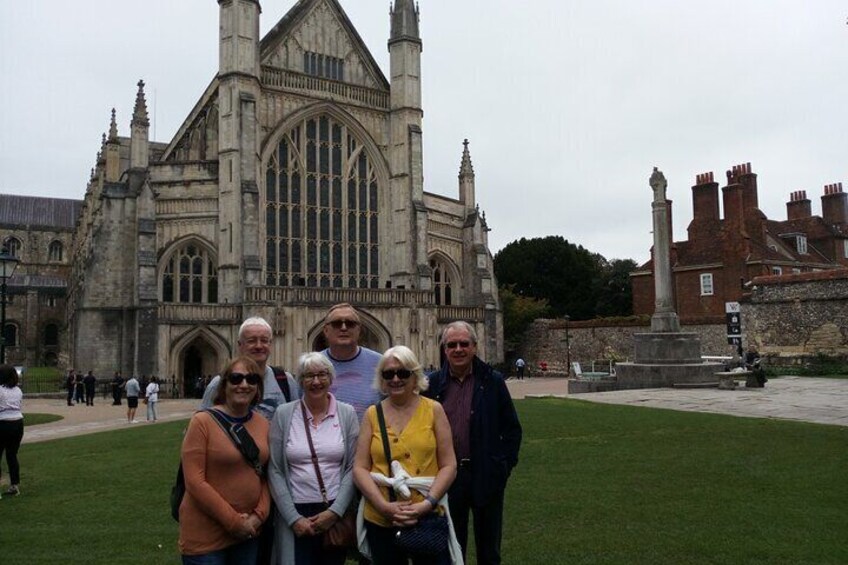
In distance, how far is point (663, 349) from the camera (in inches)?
882

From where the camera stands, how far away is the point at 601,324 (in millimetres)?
41562

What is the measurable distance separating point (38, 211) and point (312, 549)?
82.8 metres

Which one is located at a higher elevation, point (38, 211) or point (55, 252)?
point (38, 211)

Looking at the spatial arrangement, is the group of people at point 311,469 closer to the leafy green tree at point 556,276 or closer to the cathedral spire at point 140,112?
the cathedral spire at point 140,112

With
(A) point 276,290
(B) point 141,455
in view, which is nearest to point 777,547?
(B) point 141,455

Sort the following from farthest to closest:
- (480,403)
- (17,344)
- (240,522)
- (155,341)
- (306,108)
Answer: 1. (17,344)
2. (306,108)
3. (155,341)
4. (480,403)
5. (240,522)

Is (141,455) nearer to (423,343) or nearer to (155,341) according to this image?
(155,341)

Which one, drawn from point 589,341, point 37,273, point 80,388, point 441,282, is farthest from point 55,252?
point 589,341

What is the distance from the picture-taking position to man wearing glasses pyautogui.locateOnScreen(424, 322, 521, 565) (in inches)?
189

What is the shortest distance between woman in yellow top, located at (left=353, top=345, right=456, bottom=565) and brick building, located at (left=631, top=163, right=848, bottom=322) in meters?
34.5

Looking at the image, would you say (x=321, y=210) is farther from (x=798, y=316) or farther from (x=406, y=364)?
(x=406, y=364)

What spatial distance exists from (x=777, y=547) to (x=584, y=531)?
160cm

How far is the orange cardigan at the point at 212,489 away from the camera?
404cm

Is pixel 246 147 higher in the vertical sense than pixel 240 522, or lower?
higher
